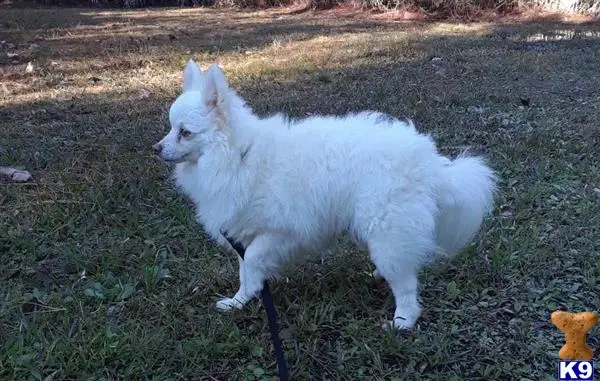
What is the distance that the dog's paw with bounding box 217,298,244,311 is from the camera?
119 inches

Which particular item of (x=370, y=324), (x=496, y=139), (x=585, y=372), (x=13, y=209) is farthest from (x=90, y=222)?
(x=496, y=139)

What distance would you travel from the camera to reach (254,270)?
114 inches

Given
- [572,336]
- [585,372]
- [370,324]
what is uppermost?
[572,336]

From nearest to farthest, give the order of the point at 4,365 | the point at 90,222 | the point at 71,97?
1. the point at 4,365
2. the point at 90,222
3. the point at 71,97

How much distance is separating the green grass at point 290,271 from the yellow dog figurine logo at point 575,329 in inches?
32.0

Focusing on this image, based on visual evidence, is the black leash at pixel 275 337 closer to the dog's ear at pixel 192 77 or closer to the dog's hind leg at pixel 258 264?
the dog's hind leg at pixel 258 264

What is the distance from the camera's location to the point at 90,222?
13.0 ft

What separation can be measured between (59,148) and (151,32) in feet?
27.0

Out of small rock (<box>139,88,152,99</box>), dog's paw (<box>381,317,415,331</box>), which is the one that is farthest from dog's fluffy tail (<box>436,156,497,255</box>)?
small rock (<box>139,88,152,99</box>)

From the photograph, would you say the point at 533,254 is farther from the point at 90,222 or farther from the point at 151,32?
the point at 151,32

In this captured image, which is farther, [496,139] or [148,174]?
[496,139]

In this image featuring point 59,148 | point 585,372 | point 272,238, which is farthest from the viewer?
point 59,148

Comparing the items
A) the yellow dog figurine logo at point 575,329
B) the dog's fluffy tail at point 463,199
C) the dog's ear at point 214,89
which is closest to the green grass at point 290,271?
the dog's fluffy tail at point 463,199

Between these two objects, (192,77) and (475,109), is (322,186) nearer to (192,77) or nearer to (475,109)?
(192,77)
